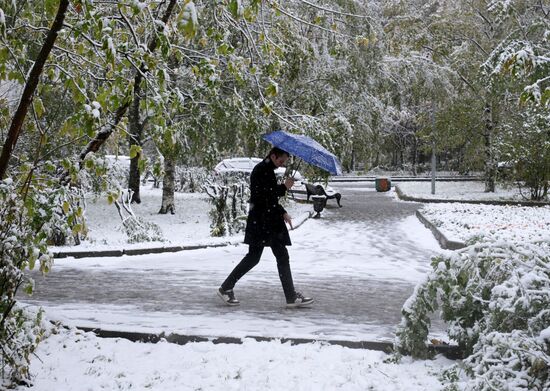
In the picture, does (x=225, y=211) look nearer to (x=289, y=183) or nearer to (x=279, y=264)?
(x=279, y=264)

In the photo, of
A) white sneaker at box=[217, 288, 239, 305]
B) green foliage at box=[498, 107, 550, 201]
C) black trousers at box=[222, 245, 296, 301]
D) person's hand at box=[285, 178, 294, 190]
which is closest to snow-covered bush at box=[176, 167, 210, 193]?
green foliage at box=[498, 107, 550, 201]

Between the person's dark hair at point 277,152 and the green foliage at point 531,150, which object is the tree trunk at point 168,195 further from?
the green foliage at point 531,150

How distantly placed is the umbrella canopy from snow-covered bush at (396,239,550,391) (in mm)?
2566

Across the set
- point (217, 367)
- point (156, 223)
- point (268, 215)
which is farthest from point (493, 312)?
point (156, 223)

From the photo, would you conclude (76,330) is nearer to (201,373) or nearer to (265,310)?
(201,373)

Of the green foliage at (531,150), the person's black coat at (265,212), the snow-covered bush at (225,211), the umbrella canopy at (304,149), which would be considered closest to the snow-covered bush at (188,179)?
the snow-covered bush at (225,211)

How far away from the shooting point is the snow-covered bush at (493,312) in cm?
383

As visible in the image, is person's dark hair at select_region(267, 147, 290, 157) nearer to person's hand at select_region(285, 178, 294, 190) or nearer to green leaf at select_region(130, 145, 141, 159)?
person's hand at select_region(285, 178, 294, 190)

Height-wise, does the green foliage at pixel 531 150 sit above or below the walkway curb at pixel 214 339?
above

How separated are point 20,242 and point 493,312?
3.52 m

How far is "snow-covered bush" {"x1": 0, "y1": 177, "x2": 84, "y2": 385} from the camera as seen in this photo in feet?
13.7

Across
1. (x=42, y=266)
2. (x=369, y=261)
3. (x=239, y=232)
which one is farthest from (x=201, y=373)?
(x=239, y=232)

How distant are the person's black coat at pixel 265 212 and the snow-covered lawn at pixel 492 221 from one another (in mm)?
5399

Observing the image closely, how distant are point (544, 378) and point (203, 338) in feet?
9.62
